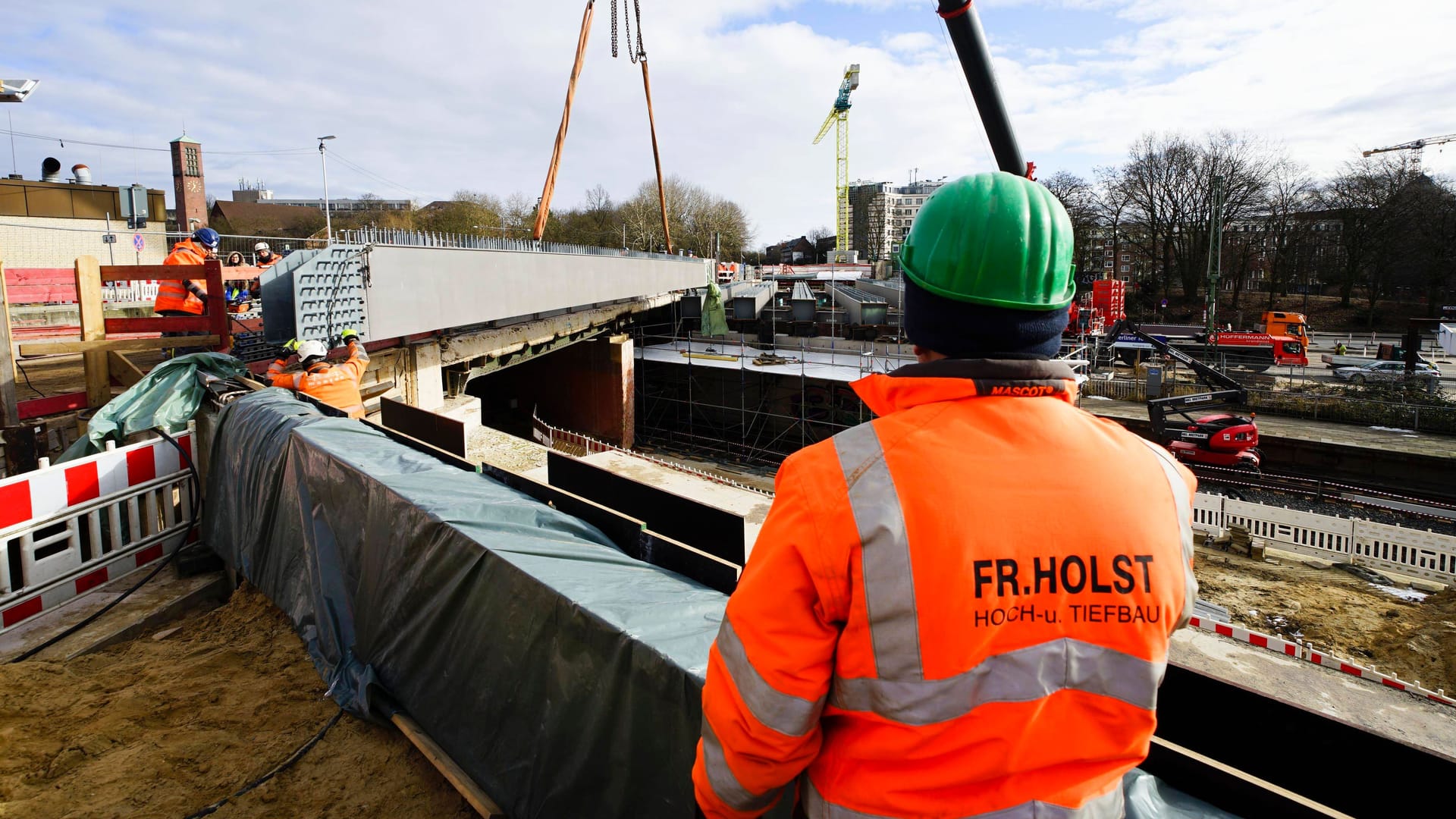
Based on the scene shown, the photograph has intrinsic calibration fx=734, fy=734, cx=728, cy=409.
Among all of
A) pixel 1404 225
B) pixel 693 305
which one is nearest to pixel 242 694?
pixel 693 305

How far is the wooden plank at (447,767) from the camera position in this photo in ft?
8.82

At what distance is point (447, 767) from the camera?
289cm

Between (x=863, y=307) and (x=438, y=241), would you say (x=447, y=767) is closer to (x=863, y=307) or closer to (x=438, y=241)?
(x=438, y=241)

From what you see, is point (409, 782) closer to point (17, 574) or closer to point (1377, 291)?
point (17, 574)

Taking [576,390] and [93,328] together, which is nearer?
[93,328]

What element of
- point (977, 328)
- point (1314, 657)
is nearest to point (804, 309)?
point (1314, 657)

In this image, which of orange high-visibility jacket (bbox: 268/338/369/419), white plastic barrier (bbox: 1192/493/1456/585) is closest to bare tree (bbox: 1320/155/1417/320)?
white plastic barrier (bbox: 1192/493/1456/585)

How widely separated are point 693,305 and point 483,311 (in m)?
18.2

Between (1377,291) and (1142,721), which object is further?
(1377,291)

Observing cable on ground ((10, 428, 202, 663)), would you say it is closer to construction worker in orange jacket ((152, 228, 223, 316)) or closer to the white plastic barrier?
A: construction worker in orange jacket ((152, 228, 223, 316))

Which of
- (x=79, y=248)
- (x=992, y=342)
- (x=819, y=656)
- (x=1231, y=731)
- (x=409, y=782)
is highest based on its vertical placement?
(x=79, y=248)

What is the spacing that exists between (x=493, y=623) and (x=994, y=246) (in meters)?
2.22

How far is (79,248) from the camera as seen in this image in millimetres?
27906

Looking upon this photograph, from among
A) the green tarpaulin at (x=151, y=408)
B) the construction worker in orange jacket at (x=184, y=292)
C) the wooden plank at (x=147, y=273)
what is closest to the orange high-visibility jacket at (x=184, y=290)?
the construction worker in orange jacket at (x=184, y=292)
